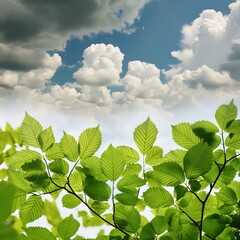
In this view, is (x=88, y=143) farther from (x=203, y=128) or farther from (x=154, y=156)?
(x=203, y=128)

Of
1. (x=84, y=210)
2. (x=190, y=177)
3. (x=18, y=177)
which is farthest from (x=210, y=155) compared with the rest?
(x=84, y=210)

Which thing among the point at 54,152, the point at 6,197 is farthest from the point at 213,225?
the point at 6,197

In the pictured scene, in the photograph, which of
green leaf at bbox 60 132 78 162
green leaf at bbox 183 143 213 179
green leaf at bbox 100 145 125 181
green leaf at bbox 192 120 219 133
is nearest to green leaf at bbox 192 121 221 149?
green leaf at bbox 192 120 219 133

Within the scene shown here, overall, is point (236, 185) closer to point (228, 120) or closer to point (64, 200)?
point (228, 120)

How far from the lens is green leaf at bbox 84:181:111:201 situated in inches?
52.5

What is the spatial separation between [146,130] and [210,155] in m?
0.31

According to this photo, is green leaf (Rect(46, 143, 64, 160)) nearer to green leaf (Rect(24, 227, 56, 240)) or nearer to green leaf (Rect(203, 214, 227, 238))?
green leaf (Rect(24, 227, 56, 240))

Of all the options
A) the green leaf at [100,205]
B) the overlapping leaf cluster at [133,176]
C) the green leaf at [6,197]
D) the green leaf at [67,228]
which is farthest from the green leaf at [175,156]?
the green leaf at [6,197]

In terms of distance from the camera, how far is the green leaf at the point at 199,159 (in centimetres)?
122

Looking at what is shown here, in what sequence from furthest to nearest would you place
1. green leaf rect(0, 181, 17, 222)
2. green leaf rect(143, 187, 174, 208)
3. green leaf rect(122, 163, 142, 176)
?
green leaf rect(122, 163, 142, 176) → green leaf rect(143, 187, 174, 208) → green leaf rect(0, 181, 17, 222)

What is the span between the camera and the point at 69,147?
136 centimetres

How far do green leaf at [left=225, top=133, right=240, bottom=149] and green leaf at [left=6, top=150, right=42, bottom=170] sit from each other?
74cm

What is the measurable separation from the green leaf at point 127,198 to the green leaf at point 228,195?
1.29 feet

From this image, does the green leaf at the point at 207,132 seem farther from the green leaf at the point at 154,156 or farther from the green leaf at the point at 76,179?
the green leaf at the point at 76,179
